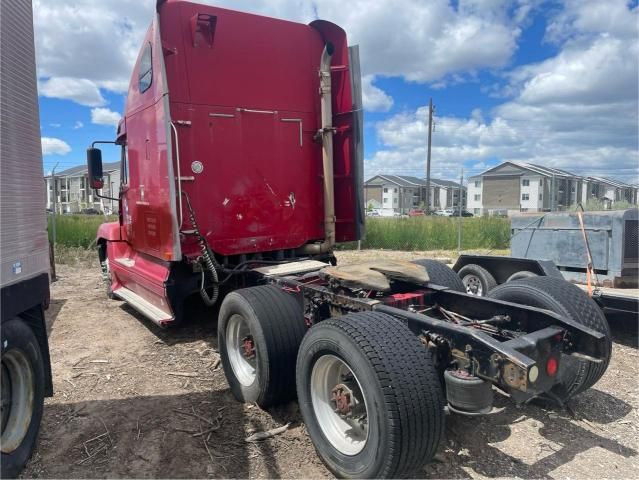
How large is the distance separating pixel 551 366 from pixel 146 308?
470cm

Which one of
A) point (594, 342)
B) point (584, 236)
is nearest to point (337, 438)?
point (594, 342)

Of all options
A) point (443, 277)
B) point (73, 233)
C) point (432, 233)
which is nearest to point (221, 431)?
point (443, 277)

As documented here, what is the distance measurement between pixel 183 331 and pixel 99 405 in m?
2.11

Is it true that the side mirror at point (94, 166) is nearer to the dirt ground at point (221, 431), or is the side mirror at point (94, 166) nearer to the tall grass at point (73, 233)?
the dirt ground at point (221, 431)

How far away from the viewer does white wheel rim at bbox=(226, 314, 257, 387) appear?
4.25 metres

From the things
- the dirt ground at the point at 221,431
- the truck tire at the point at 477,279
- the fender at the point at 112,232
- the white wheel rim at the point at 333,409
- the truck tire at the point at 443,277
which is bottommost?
the dirt ground at the point at 221,431

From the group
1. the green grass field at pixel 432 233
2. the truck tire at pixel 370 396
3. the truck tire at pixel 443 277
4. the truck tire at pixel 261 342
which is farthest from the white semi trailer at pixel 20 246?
the green grass field at pixel 432 233

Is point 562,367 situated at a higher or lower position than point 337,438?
higher

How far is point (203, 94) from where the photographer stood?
17.7 ft

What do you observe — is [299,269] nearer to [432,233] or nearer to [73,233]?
[73,233]

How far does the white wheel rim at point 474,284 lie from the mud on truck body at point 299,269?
1.78 meters

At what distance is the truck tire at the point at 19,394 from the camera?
300 centimetres

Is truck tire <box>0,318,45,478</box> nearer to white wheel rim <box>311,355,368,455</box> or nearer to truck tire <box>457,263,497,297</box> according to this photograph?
white wheel rim <box>311,355,368,455</box>

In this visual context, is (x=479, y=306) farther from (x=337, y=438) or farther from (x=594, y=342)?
(x=337, y=438)
